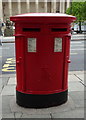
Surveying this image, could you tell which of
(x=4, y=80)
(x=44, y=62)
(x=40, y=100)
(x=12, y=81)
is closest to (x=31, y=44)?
(x=44, y=62)

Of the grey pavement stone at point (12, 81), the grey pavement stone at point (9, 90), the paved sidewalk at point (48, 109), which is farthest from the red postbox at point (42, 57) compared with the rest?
the grey pavement stone at point (12, 81)

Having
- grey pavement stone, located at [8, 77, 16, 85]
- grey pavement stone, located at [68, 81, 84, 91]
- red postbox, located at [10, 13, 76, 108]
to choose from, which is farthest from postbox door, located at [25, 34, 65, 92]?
grey pavement stone, located at [8, 77, 16, 85]

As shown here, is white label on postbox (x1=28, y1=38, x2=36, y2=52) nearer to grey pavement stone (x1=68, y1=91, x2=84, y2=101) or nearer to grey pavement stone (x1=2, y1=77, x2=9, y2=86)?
grey pavement stone (x1=68, y1=91, x2=84, y2=101)

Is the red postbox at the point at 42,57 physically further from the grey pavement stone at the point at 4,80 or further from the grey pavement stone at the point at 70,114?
the grey pavement stone at the point at 4,80

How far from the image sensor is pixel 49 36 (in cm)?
310

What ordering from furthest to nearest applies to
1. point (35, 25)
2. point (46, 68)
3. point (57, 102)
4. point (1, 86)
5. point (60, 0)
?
point (60, 0)
point (1, 86)
point (57, 102)
point (46, 68)
point (35, 25)

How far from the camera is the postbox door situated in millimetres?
3117

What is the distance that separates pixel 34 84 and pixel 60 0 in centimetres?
7801

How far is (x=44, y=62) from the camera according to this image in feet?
10.5

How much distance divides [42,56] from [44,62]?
0.37 ft

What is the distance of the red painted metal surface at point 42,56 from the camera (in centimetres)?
304

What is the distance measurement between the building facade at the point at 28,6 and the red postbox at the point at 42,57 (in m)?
74.6

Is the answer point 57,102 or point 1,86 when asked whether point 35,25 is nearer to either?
point 57,102

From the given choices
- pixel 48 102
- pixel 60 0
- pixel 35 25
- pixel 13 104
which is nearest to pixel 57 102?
pixel 48 102
